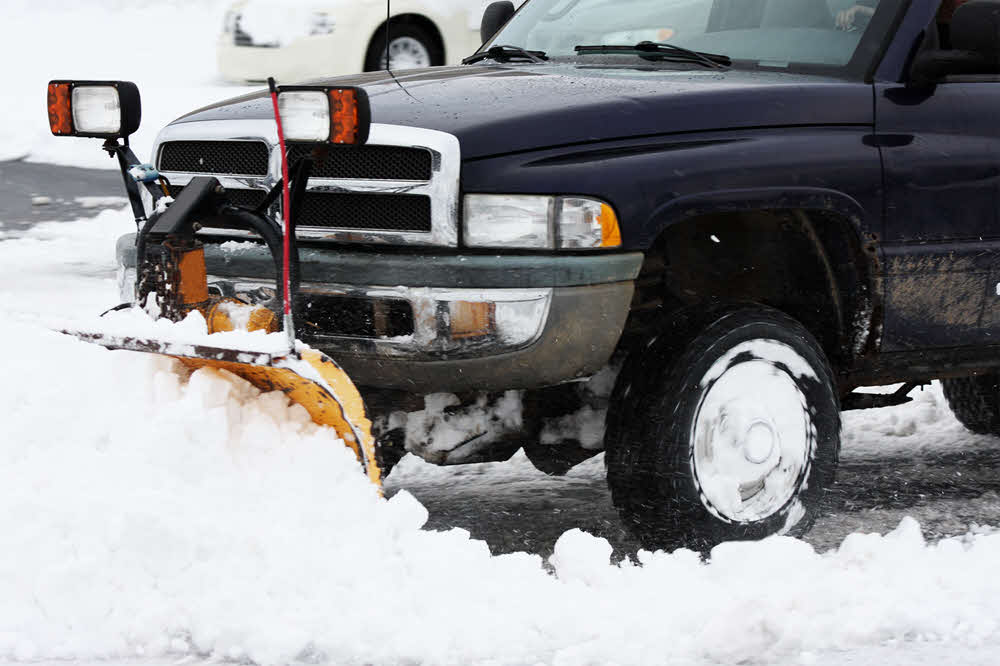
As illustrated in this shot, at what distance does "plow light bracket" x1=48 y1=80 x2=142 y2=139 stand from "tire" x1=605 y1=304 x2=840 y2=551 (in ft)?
5.15

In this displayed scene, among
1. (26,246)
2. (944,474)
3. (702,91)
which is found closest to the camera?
(702,91)

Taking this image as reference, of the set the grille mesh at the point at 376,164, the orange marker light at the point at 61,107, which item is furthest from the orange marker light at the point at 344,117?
the orange marker light at the point at 61,107

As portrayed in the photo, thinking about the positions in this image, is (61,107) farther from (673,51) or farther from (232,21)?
(232,21)

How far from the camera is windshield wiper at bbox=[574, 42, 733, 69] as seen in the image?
4734 millimetres

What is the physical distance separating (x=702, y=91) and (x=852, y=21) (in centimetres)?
82

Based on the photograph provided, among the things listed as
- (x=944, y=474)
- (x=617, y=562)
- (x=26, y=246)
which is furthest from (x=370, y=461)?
(x=26, y=246)

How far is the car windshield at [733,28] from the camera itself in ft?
15.5

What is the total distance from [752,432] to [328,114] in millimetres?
1499

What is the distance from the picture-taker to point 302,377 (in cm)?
348

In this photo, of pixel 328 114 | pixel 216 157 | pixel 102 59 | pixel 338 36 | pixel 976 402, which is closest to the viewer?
pixel 328 114

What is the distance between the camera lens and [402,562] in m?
3.56

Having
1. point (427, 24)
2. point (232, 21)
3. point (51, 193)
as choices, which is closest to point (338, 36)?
point (427, 24)

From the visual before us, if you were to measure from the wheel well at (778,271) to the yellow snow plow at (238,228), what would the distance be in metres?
1.05

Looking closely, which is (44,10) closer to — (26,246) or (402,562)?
(26,246)
